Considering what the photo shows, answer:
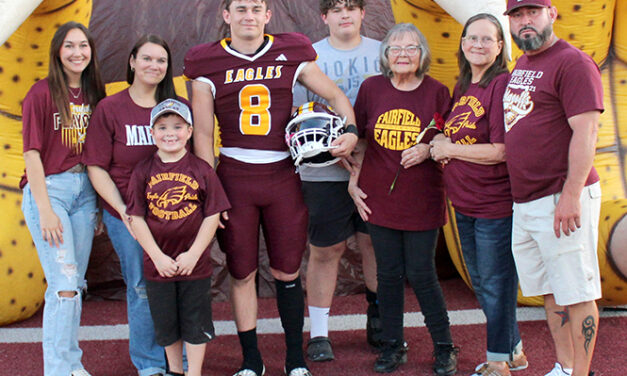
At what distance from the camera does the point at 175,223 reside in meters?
2.54

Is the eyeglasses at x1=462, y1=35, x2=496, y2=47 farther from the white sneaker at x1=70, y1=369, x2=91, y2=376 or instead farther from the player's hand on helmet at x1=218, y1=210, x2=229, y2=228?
the white sneaker at x1=70, y1=369, x2=91, y2=376

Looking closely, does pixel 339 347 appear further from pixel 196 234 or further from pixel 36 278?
pixel 36 278

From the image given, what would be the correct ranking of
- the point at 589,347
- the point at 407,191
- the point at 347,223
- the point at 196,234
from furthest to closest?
the point at 347,223 → the point at 407,191 → the point at 196,234 → the point at 589,347

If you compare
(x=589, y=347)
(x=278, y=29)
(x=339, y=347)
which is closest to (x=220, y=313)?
(x=339, y=347)

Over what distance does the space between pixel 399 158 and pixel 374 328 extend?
87 centimetres

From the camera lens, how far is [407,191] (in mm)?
2770

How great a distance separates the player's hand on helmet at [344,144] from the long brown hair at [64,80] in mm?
977

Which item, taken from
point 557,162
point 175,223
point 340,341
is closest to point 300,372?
point 340,341

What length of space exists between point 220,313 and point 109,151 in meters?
1.35

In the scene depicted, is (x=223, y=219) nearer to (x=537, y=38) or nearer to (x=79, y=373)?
(x=79, y=373)

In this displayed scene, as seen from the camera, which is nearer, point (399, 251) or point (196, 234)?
point (196, 234)

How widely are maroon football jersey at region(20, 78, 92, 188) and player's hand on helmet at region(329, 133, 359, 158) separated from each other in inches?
38.8

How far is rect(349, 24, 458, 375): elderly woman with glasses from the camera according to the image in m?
2.75

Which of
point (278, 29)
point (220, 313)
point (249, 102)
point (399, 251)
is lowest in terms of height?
point (220, 313)
